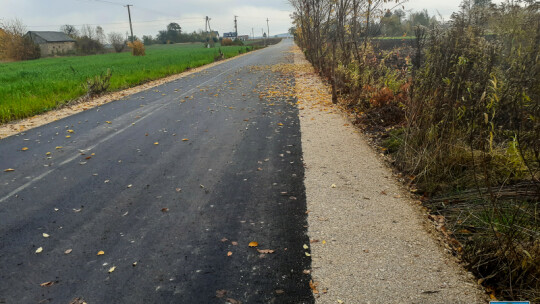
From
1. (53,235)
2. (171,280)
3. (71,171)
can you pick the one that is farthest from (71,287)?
(71,171)

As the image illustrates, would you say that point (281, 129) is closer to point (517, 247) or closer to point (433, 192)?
point (433, 192)

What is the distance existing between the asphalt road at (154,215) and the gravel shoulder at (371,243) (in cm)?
24

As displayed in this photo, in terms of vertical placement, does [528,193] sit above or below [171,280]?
above

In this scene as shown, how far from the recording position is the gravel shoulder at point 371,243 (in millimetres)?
2883

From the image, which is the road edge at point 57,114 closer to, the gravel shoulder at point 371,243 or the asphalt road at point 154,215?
the asphalt road at point 154,215

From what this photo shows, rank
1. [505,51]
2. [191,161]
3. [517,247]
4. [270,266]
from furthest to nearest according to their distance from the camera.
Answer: [191,161]
[505,51]
[270,266]
[517,247]

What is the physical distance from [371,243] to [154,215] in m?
2.73

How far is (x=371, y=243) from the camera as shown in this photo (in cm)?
357

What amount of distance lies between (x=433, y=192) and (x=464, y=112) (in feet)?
4.40

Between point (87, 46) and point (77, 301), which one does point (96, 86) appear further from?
point (87, 46)

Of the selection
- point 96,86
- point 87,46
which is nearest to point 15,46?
point 87,46

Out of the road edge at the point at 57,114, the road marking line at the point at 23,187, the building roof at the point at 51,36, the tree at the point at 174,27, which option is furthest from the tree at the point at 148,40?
the road marking line at the point at 23,187

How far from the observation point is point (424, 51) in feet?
20.9

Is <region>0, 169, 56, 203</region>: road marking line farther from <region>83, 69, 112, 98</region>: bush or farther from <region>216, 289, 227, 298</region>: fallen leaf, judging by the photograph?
<region>83, 69, 112, 98</region>: bush
